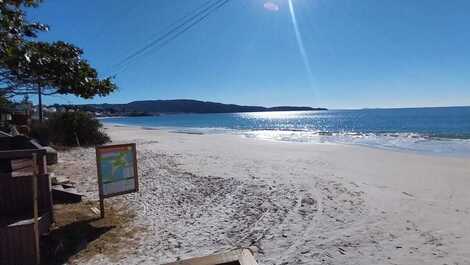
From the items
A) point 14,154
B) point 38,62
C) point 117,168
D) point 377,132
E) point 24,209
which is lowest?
point 377,132

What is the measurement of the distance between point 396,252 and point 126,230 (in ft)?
13.3

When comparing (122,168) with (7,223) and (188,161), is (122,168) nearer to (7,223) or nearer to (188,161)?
(7,223)

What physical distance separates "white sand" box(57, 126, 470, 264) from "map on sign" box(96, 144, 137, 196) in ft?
2.10

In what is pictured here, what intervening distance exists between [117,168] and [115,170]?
0.05m

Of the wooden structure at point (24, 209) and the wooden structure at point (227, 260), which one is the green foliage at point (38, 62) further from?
the wooden structure at point (227, 260)

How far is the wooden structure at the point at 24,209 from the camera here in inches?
164

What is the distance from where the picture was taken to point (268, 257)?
14.6 feet

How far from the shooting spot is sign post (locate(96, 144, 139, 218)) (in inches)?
235

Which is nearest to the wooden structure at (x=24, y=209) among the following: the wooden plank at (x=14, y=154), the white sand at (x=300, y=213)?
the wooden plank at (x=14, y=154)

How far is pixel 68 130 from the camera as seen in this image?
58.6 feet

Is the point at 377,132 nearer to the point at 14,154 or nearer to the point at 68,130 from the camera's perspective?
the point at 68,130

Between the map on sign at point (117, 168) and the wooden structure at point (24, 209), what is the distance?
3.21ft

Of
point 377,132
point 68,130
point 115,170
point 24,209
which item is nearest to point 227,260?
point 24,209

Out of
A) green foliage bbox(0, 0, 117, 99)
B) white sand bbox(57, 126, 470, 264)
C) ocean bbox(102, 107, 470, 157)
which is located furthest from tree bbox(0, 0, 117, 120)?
ocean bbox(102, 107, 470, 157)
